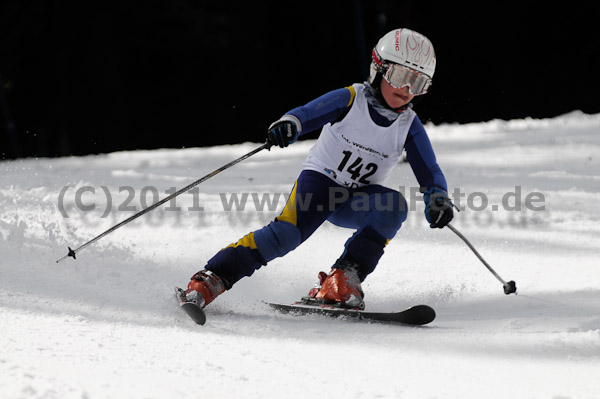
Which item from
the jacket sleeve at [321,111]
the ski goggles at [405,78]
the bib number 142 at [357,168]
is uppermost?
the ski goggles at [405,78]

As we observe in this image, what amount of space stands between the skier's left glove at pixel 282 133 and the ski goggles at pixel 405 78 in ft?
1.71

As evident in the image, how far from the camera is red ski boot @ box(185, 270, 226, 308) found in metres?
3.18

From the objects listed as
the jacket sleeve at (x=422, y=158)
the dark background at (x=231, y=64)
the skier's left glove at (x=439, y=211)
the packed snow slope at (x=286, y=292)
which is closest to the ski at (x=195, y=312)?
the packed snow slope at (x=286, y=292)

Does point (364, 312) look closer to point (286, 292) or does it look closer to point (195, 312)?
point (195, 312)

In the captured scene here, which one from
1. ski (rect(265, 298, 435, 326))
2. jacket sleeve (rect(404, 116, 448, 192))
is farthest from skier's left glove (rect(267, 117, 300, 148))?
ski (rect(265, 298, 435, 326))

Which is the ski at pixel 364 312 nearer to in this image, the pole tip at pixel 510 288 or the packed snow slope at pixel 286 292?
the packed snow slope at pixel 286 292

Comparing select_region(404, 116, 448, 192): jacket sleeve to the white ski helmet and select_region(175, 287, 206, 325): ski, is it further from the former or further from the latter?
select_region(175, 287, 206, 325): ski

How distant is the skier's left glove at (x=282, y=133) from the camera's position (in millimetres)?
3252

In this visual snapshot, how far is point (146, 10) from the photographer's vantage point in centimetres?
1264

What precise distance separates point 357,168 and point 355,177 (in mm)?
45

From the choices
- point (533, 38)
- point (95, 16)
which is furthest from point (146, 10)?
point (533, 38)

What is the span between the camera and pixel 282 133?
326cm

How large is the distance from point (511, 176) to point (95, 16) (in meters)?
7.76

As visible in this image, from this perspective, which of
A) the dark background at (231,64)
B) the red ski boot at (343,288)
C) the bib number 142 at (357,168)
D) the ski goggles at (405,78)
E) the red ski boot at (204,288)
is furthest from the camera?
the dark background at (231,64)
